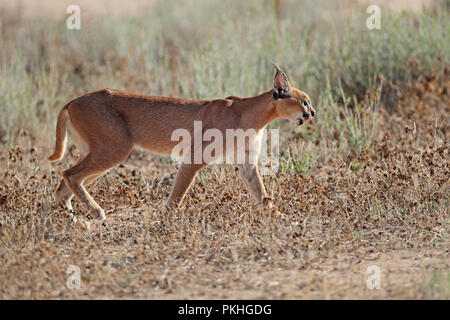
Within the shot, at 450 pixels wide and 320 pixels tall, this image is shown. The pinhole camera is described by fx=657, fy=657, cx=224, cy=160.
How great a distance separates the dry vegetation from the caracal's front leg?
88 mm

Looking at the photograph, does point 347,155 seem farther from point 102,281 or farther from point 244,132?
point 102,281

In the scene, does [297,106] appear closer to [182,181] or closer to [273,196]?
[273,196]

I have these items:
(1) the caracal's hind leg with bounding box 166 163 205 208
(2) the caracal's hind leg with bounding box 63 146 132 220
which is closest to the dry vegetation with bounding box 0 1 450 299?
(1) the caracal's hind leg with bounding box 166 163 205 208

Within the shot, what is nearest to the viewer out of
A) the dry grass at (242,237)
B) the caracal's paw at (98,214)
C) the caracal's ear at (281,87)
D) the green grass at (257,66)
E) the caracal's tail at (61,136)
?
the dry grass at (242,237)

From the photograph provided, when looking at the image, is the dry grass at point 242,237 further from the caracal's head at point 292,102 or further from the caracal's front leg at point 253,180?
the caracal's head at point 292,102

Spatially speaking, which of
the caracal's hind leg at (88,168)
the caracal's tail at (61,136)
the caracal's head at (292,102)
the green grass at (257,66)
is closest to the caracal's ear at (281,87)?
the caracal's head at (292,102)

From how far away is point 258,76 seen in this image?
905 cm

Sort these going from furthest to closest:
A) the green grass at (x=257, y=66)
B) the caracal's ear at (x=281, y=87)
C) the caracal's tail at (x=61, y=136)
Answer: the green grass at (x=257, y=66), the caracal's tail at (x=61, y=136), the caracal's ear at (x=281, y=87)

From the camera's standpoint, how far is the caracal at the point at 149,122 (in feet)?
18.2

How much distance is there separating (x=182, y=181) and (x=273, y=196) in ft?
2.86

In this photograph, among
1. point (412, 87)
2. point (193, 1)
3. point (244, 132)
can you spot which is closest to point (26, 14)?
point (193, 1)

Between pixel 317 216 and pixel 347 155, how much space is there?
1518mm

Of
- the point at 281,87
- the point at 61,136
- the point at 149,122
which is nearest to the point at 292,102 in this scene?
the point at 281,87

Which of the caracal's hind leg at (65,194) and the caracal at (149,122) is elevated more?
the caracal at (149,122)
